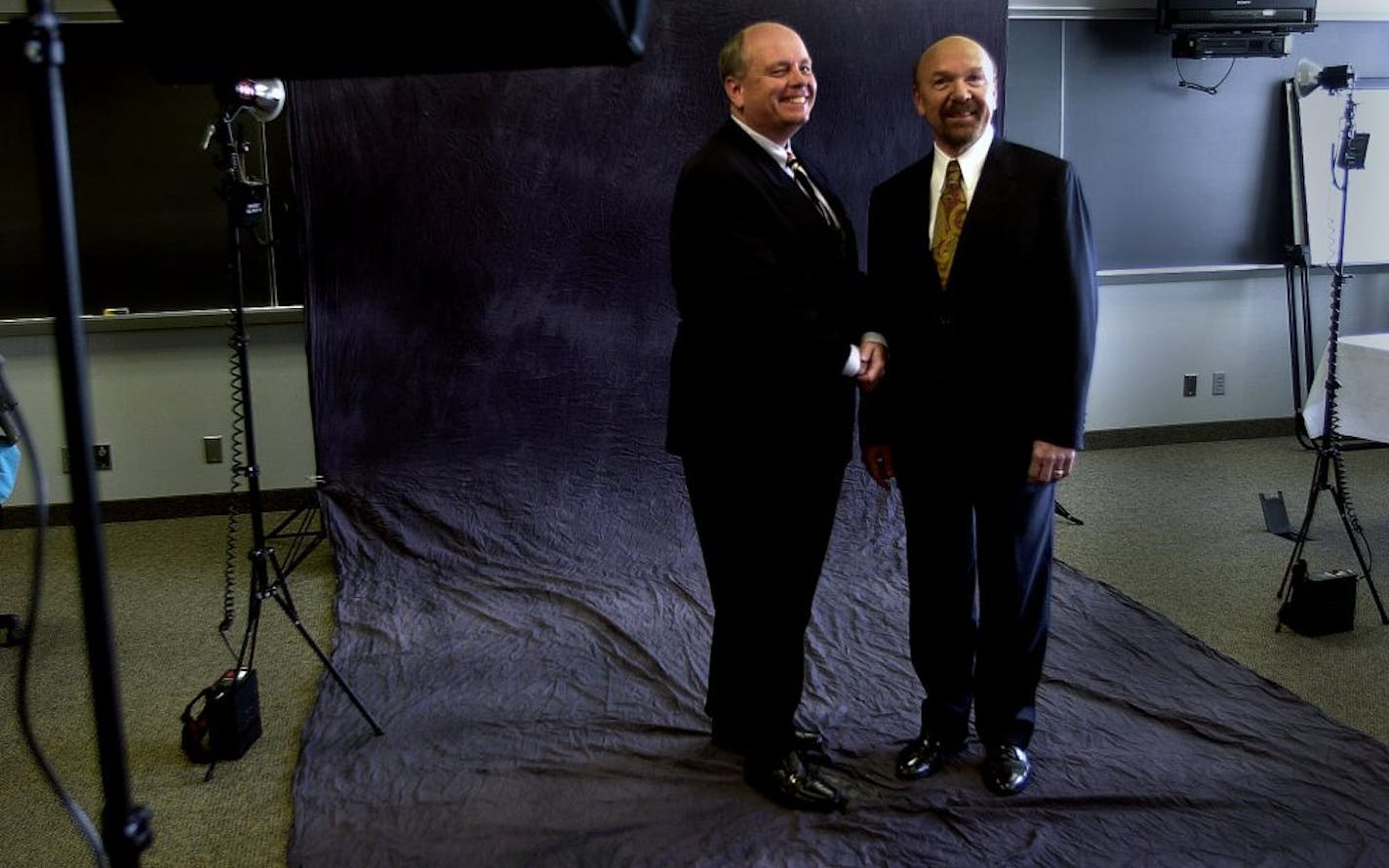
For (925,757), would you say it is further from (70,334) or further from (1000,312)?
(70,334)

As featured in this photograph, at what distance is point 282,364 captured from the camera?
14.9 ft

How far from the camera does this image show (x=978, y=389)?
7.13 feet

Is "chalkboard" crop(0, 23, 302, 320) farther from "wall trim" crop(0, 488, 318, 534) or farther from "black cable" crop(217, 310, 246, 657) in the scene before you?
"wall trim" crop(0, 488, 318, 534)

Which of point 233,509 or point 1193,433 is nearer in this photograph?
point 233,509

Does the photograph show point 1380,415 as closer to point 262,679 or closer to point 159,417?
point 262,679

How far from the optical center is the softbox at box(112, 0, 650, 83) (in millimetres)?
867

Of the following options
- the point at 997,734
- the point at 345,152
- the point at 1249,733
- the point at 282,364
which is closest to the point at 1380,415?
the point at 1249,733

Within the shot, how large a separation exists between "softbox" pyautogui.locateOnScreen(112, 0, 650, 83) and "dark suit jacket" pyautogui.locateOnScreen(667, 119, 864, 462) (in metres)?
1.11

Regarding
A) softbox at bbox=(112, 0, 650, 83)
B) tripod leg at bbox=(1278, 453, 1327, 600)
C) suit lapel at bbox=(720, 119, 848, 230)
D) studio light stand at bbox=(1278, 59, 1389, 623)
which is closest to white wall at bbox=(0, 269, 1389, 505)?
studio light stand at bbox=(1278, 59, 1389, 623)

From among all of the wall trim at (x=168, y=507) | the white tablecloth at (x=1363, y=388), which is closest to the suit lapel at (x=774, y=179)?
the white tablecloth at (x=1363, y=388)

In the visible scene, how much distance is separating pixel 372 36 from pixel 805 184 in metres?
1.38

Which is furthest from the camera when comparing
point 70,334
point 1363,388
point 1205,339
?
point 1205,339

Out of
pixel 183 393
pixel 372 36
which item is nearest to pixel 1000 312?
pixel 372 36

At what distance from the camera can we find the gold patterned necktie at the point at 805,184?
2.17 meters
